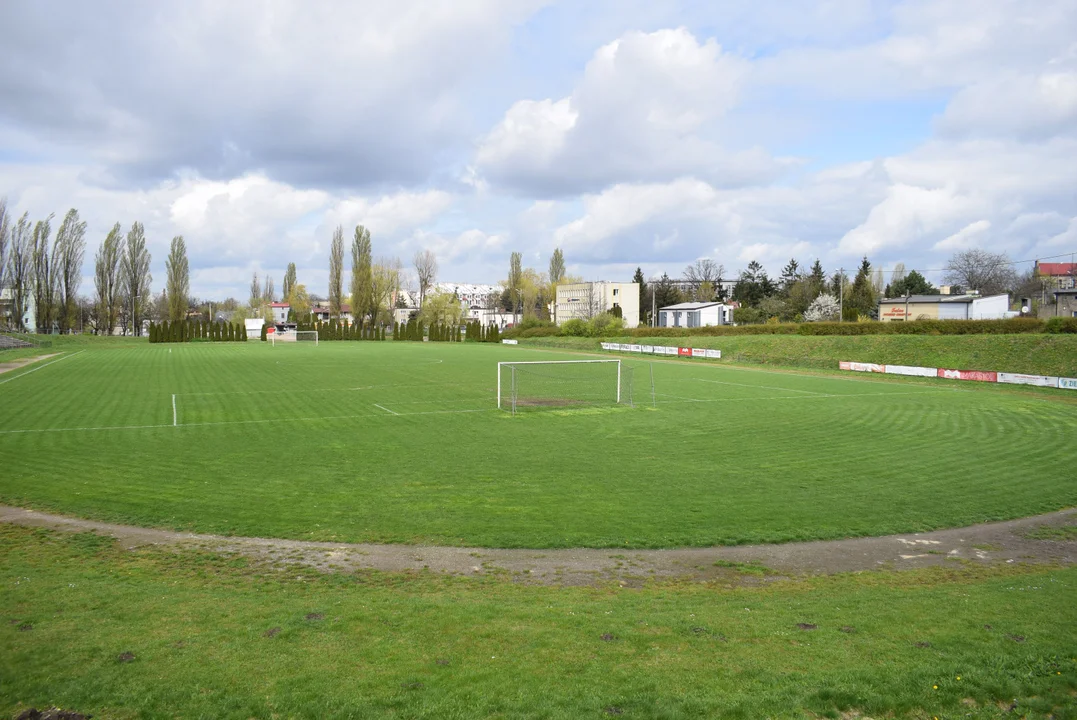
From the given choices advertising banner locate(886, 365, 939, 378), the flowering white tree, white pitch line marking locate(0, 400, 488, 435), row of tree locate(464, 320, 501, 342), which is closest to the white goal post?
row of tree locate(464, 320, 501, 342)

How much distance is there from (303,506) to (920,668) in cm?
1070

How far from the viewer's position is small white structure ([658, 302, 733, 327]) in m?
95.9

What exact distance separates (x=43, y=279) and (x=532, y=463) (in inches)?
3669

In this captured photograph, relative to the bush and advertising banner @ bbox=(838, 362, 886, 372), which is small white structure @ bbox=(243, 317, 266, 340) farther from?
the bush

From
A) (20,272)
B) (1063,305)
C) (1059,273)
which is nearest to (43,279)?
(20,272)

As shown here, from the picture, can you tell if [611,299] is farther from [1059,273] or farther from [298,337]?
[1059,273]

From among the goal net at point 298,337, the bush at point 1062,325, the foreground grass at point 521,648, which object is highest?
the bush at point 1062,325

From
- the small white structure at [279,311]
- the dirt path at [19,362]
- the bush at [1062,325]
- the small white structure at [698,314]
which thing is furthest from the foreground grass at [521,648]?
the small white structure at [279,311]

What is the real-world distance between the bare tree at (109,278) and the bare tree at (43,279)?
641 cm

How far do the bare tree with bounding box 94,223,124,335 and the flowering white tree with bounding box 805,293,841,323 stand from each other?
298 feet

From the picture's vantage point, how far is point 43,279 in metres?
87.3

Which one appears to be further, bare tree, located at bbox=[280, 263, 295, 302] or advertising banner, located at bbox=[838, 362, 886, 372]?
bare tree, located at bbox=[280, 263, 295, 302]

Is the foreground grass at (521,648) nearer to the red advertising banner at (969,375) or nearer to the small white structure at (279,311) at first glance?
the red advertising banner at (969,375)

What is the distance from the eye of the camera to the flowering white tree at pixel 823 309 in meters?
88.4
